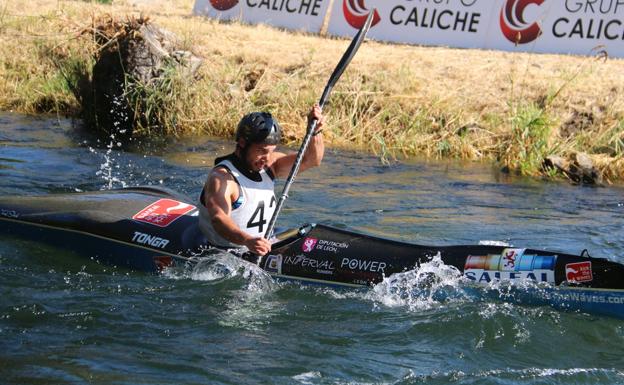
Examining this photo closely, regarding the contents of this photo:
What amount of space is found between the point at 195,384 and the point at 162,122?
322 inches

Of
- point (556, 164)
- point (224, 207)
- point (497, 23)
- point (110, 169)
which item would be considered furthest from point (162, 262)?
point (497, 23)

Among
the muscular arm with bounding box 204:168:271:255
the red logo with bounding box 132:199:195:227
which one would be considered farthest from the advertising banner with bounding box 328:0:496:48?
the muscular arm with bounding box 204:168:271:255

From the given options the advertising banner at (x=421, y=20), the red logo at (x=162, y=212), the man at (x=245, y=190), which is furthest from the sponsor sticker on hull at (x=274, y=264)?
the advertising banner at (x=421, y=20)

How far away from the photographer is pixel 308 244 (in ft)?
22.4

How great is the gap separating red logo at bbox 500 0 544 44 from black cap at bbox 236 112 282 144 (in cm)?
945

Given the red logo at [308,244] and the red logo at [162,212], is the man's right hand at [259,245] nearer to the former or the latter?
the red logo at [308,244]

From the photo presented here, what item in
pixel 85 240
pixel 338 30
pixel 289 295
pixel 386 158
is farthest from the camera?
pixel 338 30

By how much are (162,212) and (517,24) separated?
949cm

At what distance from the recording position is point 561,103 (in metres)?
13.3

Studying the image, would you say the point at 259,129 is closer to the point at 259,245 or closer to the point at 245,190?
the point at 245,190

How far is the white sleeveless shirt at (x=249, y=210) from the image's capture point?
6.90m

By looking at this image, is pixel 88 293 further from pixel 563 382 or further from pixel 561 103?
pixel 561 103

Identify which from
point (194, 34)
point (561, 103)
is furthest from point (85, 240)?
point (194, 34)

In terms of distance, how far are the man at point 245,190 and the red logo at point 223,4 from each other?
37.3ft
